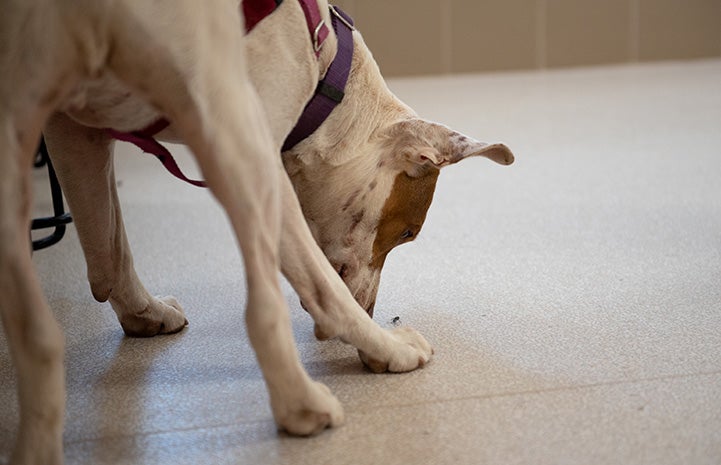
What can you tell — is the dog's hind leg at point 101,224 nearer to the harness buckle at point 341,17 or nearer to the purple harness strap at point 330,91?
the purple harness strap at point 330,91

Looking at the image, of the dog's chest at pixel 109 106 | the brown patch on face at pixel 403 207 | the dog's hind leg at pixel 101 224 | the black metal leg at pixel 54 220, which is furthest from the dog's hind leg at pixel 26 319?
the black metal leg at pixel 54 220

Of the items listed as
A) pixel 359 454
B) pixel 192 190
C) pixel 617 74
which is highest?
pixel 359 454

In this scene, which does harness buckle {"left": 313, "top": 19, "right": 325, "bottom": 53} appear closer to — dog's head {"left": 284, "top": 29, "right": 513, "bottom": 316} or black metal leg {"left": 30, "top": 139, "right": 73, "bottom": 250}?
dog's head {"left": 284, "top": 29, "right": 513, "bottom": 316}

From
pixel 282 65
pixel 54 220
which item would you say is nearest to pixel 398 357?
pixel 282 65

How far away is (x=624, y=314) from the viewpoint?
2133 millimetres

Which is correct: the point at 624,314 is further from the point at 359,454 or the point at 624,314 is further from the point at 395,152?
the point at 359,454

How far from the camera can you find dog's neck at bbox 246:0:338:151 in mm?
1716

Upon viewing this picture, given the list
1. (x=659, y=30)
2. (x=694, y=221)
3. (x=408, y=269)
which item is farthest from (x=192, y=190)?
Answer: (x=659, y=30)

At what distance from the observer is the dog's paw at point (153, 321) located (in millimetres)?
2107

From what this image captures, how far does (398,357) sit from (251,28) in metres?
0.66

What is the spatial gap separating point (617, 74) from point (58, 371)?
6.78 meters

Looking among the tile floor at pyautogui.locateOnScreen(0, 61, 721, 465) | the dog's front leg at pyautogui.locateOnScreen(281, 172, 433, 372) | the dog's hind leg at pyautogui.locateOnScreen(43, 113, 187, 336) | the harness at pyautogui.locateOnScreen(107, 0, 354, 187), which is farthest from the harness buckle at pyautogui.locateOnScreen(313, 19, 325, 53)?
the tile floor at pyautogui.locateOnScreen(0, 61, 721, 465)

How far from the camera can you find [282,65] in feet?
5.73

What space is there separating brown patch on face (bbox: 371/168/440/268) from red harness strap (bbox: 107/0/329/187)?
1.14 feet
